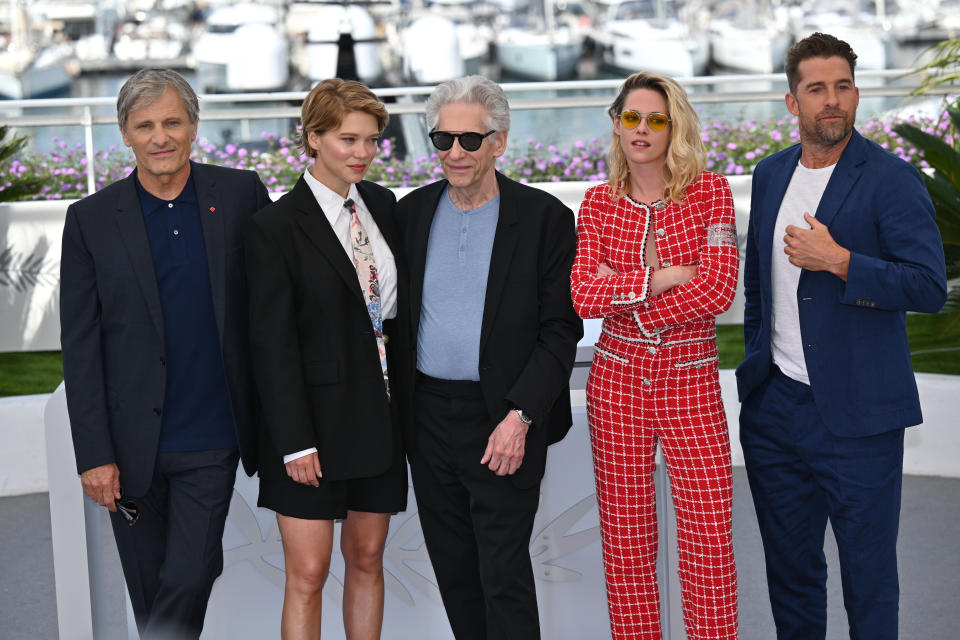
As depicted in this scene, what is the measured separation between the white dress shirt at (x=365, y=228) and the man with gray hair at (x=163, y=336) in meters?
0.19

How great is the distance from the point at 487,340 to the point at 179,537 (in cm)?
90

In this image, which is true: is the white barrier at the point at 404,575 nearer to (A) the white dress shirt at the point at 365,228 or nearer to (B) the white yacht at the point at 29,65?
(A) the white dress shirt at the point at 365,228

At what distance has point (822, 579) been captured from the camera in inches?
114

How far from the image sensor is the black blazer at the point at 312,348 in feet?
8.31

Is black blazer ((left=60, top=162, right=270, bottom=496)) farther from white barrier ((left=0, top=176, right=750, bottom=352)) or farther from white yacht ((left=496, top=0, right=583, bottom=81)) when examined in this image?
white yacht ((left=496, top=0, right=583, bottom=81))

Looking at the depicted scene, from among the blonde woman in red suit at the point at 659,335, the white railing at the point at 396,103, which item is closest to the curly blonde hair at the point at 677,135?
the blonde woman in red suit at the point at 659,335

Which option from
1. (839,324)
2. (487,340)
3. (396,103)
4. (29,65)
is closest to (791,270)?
(839,324)

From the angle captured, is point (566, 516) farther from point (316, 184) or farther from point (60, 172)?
point (60, 172)

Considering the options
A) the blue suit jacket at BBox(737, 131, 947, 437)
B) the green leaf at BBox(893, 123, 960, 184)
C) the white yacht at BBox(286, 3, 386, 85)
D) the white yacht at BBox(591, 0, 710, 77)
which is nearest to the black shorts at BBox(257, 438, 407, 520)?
the blue suit jacket at BBox(737, 131, 947, 437)

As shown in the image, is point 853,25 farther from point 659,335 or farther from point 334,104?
point 334,104

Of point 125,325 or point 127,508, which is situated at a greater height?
point 125,325

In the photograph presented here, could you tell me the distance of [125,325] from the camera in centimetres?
258

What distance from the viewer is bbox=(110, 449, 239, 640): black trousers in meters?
2.65

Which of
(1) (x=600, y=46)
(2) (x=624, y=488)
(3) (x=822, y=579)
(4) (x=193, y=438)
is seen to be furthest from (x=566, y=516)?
(1) (x=600, y=46)
